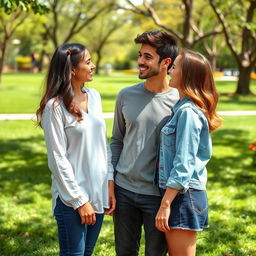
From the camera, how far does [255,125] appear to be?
13.8m

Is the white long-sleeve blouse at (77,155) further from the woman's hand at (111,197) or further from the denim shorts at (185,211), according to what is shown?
the denim shorts at (185,211)

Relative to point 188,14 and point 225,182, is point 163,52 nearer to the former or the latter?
point 225,182

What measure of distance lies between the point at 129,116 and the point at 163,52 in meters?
0.46

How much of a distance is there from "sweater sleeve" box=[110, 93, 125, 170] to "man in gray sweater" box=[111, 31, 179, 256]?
2cm

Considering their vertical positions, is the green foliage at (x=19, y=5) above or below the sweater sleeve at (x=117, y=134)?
above

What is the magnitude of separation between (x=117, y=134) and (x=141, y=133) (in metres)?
0.24

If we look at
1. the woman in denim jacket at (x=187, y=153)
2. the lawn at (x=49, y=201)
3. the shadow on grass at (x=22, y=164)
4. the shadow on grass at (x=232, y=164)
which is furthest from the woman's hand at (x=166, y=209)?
the shadow on grass at (x=232, y=164)

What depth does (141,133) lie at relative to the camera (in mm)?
2982

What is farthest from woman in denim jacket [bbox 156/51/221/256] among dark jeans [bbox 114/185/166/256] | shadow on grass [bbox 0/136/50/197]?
shadow on grass [bbox 0/136/50/197]

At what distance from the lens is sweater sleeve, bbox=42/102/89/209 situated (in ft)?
8.86

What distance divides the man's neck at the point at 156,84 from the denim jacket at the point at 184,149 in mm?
354

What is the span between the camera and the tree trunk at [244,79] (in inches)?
878

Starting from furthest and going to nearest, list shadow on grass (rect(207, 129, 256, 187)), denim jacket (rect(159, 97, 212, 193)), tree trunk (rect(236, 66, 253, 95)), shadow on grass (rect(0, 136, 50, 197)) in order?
tree trunk (rect(236, 66, 253, 95)) → shadow on grass (rect(207, 129, 256, 187)) → shadow on grass (rect(0, 136, 50, 197)) → denim jacket (rect(159, 97, 212, 193))

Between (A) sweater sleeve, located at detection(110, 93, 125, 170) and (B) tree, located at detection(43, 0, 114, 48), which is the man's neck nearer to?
(A) sweater sleeve, located at detection(110, 93, 125, 170)
